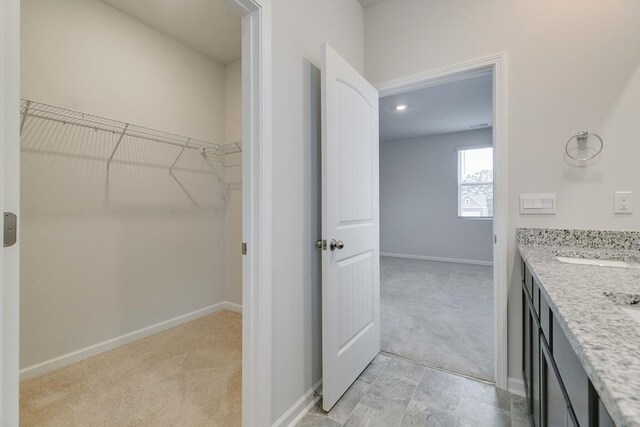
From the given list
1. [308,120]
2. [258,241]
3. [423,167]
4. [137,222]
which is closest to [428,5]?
[308,120]

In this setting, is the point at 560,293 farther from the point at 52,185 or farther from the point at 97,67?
the point at 97,67

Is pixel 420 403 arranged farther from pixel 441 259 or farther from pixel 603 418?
pixel 441 259

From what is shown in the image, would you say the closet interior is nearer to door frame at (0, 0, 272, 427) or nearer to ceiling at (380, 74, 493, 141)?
door frame at (0, 0, 272, 427)

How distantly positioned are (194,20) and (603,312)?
10.0 ft

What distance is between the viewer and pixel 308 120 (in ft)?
5.49

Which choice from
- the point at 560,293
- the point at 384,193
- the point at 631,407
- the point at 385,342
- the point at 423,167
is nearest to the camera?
the point at 631,407

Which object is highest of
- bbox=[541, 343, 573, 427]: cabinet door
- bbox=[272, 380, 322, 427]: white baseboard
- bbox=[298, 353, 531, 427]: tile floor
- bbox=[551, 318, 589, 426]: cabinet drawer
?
bbox=[551, 318, 589, 426]: cabinet drawer

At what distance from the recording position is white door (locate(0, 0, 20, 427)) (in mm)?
667

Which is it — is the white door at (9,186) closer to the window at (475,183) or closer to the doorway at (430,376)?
the doorway at (430,376)

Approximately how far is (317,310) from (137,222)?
1799mm

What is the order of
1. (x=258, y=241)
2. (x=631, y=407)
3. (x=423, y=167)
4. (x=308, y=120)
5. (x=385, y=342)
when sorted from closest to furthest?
1. (x=631, y=407)
2. (x=258, y=241)
3. (x=308, y=120)
4. (x=385, y=342)
5. (x=423, y=167)

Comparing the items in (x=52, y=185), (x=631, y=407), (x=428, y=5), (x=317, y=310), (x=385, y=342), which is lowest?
(x=385, y=342)

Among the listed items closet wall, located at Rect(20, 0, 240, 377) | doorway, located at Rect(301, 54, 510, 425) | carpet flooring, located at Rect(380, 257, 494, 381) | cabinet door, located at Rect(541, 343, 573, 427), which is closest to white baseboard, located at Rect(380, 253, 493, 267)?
carpet flooring, located at Rect(380, 257, 494, 381)

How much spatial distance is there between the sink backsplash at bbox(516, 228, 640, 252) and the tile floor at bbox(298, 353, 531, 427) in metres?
0.93
